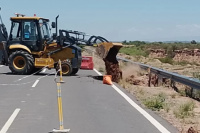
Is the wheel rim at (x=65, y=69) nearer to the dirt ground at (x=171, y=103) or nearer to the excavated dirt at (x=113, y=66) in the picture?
the excavated dirt at (x=113, y=66)

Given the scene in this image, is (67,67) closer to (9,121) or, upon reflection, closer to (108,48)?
(108,48)

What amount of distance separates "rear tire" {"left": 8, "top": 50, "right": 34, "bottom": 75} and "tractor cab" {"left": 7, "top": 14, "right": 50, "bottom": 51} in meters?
0.58

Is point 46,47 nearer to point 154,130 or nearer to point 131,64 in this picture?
point 131,64

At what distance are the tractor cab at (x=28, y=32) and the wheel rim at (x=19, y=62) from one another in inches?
29.5

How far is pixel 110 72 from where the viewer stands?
70.2 feet

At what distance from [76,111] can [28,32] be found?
39.9 ft

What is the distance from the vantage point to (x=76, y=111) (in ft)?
39.3

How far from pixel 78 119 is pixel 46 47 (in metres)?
13.2

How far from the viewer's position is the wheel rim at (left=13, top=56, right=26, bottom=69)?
23234mm

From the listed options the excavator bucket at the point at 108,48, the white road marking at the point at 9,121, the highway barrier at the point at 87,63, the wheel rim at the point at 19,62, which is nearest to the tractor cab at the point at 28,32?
the wheel rim at the point at 19,62

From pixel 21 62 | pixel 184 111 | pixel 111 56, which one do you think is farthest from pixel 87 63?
pixel 184 111

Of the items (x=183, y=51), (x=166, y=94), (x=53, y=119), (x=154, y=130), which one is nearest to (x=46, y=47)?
(x=166, y=94)

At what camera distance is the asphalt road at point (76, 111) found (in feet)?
32.0

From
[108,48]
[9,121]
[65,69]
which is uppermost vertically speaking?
[108,48]
